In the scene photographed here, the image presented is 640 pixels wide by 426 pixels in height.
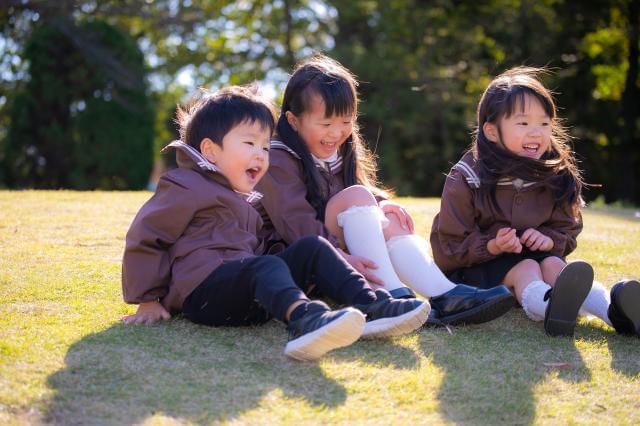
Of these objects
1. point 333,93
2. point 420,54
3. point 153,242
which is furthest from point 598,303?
point 420,54

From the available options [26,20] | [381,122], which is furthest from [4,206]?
[381,122]

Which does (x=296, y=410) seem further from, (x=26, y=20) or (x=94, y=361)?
(x=26, y=20)

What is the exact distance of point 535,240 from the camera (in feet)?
12.2

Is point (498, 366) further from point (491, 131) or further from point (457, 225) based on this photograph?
point (491, 131)

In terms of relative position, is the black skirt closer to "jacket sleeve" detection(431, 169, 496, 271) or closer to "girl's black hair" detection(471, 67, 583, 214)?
"jacket sleeve" detection(431, 169, 496, 271)

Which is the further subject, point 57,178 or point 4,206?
point 57,178

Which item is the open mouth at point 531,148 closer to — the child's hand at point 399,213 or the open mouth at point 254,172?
the child's hand at point 399,213

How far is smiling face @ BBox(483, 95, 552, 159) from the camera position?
389 centimetres

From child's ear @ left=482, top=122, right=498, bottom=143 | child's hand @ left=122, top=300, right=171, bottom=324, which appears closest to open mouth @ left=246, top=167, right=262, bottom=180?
child's hand @ left=122, top=300, right=171, bottom=324

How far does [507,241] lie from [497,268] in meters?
0.25

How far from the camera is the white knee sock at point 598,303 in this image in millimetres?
3518

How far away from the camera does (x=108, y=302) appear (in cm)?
367

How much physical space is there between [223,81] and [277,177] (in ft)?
62.7

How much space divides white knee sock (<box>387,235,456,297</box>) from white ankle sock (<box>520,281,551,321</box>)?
331 mm
